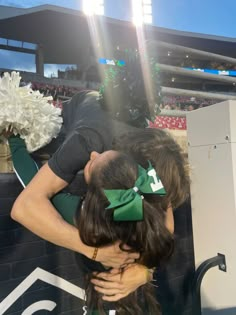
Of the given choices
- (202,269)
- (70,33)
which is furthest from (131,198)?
(70,33)

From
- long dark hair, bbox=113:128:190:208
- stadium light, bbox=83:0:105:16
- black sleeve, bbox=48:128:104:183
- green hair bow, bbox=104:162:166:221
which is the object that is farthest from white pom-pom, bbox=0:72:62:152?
stadium light, bbox=83:0:105:16

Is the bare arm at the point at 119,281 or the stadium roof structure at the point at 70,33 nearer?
the bare arm at the point at 119,281

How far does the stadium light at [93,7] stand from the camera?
16581 millimetres

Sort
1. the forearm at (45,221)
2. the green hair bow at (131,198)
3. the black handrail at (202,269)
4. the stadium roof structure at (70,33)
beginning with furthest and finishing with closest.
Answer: the stadium roof structure at (70,33) → the black handrail at (202,269) → the forearm at (45,221) → the green hair bow at (131,198)

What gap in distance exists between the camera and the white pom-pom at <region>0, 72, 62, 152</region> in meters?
1.07

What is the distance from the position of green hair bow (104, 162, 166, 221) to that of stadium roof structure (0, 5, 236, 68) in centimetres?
1619

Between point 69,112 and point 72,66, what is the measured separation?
19788mm

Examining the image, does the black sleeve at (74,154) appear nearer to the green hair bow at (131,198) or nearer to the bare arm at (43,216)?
the bare arm at (43,216)

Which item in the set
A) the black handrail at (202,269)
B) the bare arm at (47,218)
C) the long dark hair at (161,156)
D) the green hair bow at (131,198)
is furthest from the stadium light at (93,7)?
the green hair bow at (131,198)

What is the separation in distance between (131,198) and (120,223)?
0.10 metres

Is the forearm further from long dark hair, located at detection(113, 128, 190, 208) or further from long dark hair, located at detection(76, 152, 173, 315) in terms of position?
long dark hair, located at detection(113, 128, 190, 208)

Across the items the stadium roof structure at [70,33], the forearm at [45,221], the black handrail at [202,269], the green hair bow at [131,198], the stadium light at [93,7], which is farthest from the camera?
the stadium roof structure at [70,33]

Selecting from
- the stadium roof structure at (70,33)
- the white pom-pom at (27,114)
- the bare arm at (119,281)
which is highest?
the stadium roof structure at (70,33)

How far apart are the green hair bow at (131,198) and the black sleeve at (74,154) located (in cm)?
21
